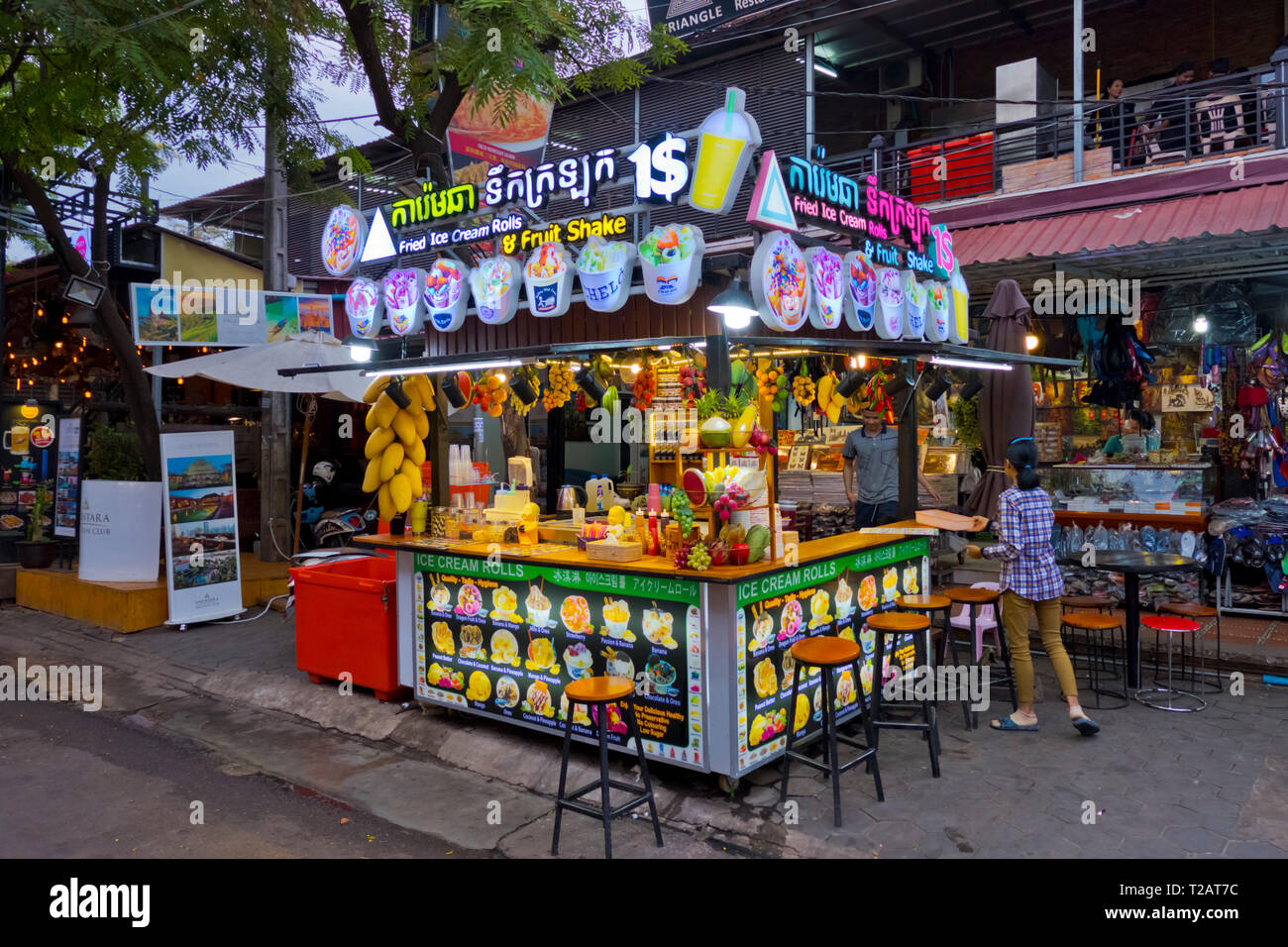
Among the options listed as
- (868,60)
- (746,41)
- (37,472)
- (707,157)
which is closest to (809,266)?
(707,157)

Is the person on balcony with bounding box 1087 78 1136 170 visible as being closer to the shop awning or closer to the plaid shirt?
the shop awning

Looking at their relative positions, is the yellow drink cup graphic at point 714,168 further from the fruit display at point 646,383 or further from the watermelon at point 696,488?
the fruit display at point 646,383

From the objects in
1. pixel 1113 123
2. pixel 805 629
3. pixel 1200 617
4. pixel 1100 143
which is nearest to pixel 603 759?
pixel 805 629

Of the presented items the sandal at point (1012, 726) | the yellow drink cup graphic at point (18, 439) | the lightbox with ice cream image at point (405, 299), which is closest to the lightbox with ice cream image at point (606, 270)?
the lightbox with ice cream image at point (405, 299)

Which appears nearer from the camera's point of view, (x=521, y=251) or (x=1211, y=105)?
(x=521, y=251)

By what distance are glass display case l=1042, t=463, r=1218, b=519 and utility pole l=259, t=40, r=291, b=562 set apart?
9696 mm

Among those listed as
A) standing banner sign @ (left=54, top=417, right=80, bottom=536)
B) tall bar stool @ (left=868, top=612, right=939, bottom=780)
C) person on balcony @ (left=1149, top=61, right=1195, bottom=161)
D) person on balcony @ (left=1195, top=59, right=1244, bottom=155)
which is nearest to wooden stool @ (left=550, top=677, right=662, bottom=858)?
tall bar stool @ (left=868, top=612, right=939, bottom=780)

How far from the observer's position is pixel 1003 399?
759 centimetres

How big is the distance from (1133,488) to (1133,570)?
293 centimetres

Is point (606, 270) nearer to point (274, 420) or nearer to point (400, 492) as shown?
point (400, 492)

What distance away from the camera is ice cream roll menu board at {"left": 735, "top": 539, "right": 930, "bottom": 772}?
535 centimetres

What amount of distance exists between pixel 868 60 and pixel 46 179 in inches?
460

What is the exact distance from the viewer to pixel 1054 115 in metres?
9.80
